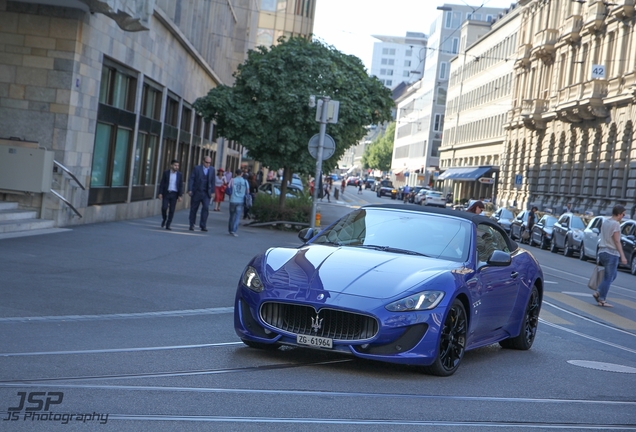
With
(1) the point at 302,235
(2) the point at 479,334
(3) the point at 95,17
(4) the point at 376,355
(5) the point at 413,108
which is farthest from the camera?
(5) the point at 413,108

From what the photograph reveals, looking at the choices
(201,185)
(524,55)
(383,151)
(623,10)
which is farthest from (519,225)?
(383,151)

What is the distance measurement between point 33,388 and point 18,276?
667 cm

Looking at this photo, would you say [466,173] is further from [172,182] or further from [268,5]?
[172,182]

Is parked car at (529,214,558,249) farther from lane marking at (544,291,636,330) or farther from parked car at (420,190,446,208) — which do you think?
parked car at (420,190,446,208)

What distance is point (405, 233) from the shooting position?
9484 millimetres

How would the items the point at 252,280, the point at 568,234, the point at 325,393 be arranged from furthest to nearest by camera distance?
1. the point at 568,234
2. the point at 252,280
3. the point at 325,393

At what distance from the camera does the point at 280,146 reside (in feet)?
106

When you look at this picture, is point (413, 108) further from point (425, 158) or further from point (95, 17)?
point (95, 17)

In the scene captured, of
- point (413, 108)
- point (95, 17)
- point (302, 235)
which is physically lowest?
point (302, 235)

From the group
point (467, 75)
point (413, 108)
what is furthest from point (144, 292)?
point (413, 108)

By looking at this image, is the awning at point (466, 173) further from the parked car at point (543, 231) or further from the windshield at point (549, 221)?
the windshield at point (549, 221)

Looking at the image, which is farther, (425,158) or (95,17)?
(425,158)

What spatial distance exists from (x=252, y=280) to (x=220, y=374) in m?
1.05
